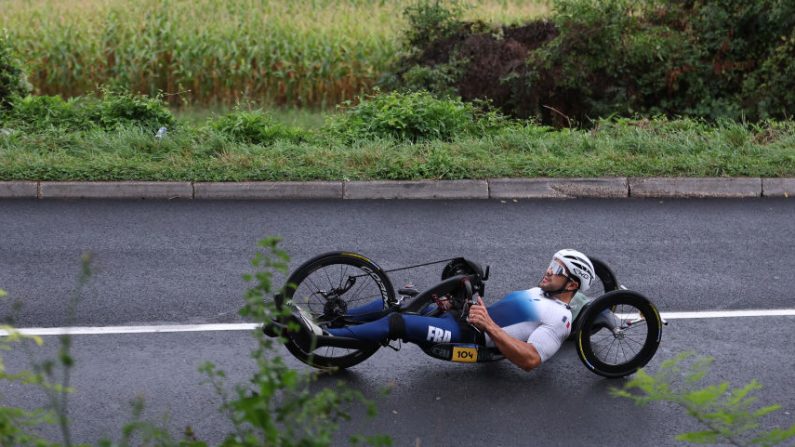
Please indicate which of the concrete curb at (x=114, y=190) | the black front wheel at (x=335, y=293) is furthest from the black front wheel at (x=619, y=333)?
the concrete curb at (x=114, y=190)

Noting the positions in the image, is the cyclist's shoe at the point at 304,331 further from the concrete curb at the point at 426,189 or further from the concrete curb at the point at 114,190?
the concrete curb at the point at 114,190

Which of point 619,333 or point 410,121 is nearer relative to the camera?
point 619,333

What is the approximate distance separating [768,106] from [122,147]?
8462 millimetres

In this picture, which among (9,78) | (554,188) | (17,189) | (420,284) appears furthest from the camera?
(9,78)

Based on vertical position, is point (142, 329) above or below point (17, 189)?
below

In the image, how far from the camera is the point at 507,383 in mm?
6469

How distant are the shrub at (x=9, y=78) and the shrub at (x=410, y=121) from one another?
4.23 meters

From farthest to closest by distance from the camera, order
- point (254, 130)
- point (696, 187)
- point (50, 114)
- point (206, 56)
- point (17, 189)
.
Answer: point (206, 56), point (50, 114), point (254, 130), point (696, 187), point (17, 189)

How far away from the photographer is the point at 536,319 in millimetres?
6320

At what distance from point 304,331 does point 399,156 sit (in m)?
5.07

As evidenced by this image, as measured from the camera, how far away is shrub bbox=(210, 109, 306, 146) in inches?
477

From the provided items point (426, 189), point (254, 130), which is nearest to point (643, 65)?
point (426, 189)

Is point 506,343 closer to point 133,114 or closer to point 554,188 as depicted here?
point 554,188

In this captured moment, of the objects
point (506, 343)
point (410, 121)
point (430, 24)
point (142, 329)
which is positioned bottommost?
point (142, 329)
